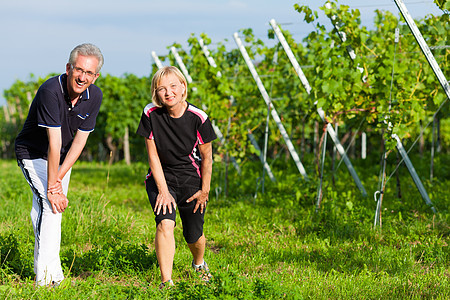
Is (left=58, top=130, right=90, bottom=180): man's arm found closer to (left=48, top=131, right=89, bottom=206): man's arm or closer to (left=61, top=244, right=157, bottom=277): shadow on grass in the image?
(left=48, top=131, right=89, bottom=206): man's arm

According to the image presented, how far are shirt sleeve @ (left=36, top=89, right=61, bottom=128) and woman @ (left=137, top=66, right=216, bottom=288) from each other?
1.61ft

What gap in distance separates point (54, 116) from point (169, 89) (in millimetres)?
672

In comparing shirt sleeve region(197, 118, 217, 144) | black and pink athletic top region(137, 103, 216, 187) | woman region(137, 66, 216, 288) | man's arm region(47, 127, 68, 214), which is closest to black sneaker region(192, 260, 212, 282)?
woman region(137, 66, 216, 288)

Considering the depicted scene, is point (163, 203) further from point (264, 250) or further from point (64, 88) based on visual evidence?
point (264, 250)

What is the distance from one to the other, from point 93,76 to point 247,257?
181 centimetres

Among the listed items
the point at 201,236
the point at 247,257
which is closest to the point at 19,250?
the point at 201,236

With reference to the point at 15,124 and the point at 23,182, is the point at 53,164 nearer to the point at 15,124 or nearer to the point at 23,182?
the point at 23,182

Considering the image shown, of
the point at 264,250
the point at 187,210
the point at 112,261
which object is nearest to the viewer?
the point at 187,210

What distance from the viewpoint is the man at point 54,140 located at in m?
2.74

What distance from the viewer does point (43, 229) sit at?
2.86 metres

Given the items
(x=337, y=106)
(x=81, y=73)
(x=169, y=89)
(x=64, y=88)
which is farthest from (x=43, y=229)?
(x=337, y=106)

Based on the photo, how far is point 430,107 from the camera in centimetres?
605

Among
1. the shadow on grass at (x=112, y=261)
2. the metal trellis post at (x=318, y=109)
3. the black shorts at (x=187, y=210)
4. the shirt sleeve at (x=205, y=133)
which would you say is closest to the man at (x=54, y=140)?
the shadow on grass at (x=112, y=261)

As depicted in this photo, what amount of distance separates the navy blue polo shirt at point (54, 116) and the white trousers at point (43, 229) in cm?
9
